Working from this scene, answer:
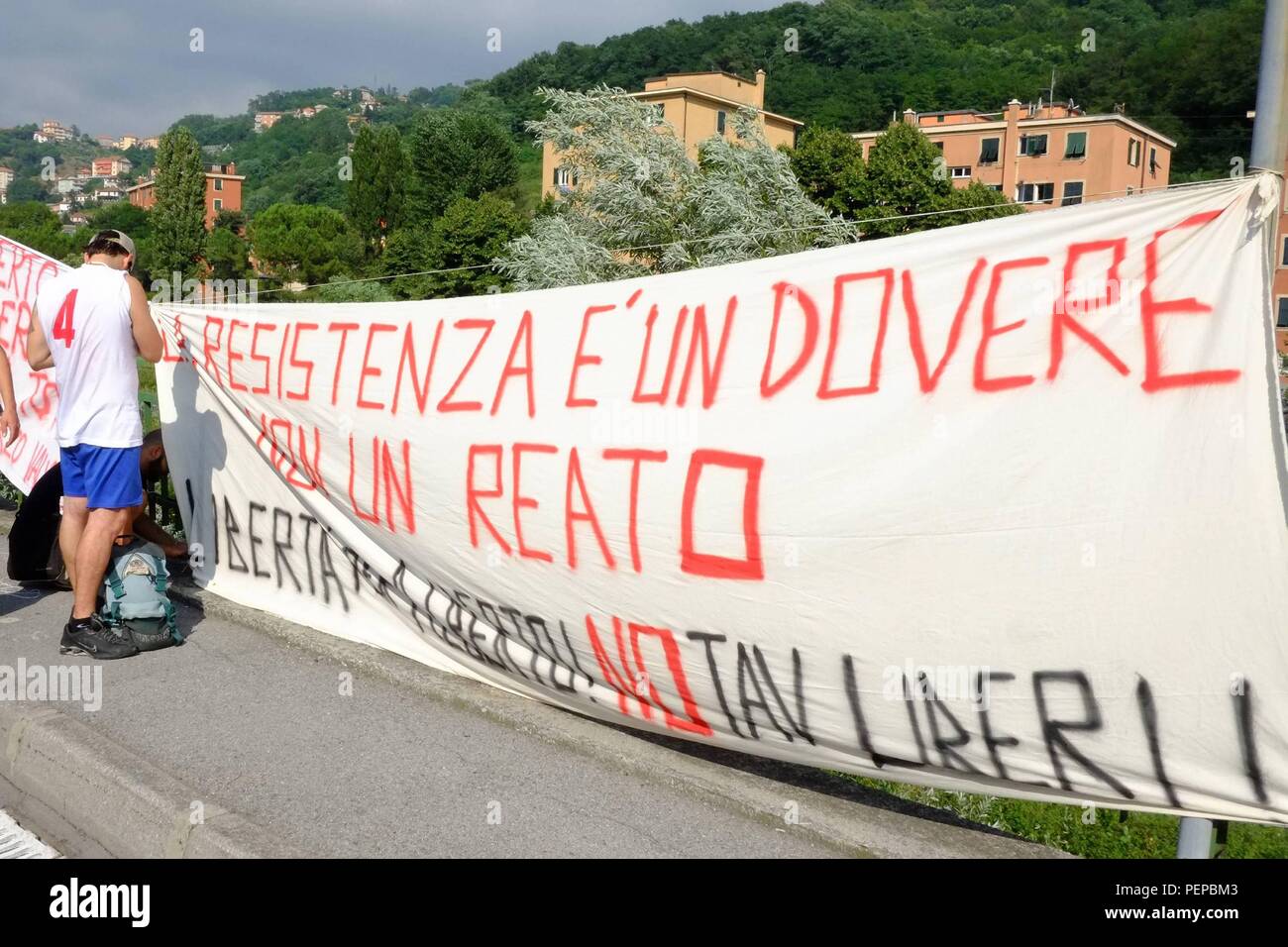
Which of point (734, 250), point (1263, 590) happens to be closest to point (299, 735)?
point (1263, 590)

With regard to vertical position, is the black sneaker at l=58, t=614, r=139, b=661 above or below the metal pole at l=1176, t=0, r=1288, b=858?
below

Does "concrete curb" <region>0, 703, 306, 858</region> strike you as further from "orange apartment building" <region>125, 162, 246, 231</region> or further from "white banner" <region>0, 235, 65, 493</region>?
"orange apartment building" <region>125, 162, 246, 231</region>

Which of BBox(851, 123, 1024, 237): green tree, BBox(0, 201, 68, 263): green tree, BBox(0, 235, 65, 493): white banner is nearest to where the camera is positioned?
BBox(0, 235, 65, 493): white banner

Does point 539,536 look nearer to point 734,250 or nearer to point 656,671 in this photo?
point 656,671

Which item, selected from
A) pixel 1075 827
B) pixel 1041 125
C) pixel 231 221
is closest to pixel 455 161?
pixel 1041 125

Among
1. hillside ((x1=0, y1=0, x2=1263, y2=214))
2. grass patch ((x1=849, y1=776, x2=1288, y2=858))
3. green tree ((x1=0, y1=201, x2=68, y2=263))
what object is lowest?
grass patch ((x1=849, y1=776, x2=1288, y2=858))

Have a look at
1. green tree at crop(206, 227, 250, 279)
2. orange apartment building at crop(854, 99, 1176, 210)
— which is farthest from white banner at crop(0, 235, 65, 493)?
green tree at crop(206, 227, 250, 279)

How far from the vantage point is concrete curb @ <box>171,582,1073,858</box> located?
A: 3137 millimetres

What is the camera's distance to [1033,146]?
3113 inches

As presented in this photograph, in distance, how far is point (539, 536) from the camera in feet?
12.8

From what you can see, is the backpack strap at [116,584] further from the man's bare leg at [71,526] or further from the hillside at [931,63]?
the hillside at [931,63]

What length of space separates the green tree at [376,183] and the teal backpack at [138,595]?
297 ft

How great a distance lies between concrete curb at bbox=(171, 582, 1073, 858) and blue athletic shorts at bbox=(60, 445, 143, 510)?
1.31 m

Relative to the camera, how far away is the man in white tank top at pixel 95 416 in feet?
15.7
